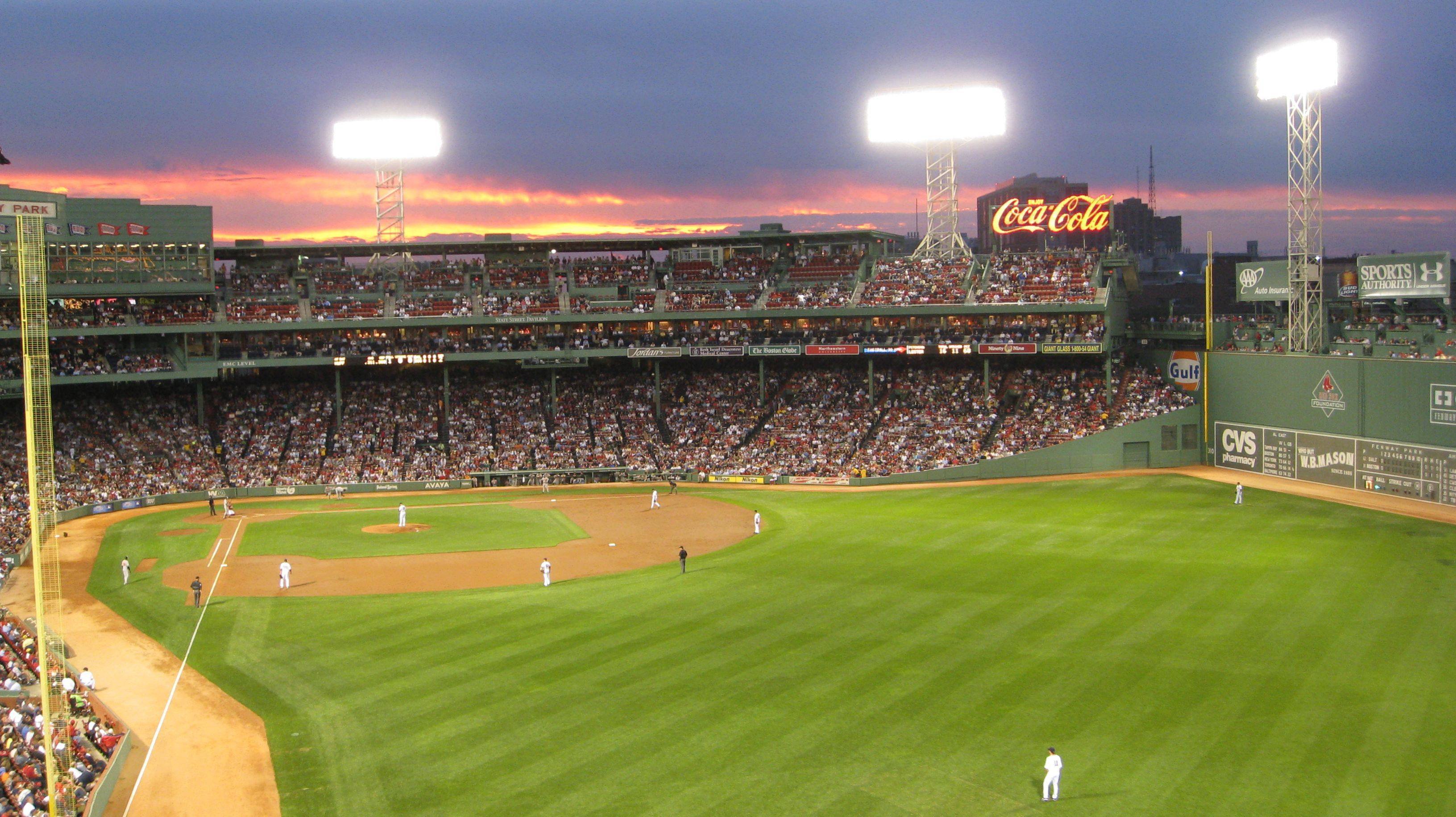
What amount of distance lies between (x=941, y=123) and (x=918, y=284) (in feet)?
32.1

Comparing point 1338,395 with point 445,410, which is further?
point 445,410

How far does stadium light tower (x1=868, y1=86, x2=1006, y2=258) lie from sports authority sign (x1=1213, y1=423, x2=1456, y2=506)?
20203 millimetres

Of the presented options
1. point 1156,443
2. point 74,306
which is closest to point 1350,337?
point 1156,443

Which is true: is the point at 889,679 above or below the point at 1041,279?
below

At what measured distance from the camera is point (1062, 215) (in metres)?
59.6

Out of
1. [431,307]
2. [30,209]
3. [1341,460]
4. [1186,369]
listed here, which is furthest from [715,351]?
[30,209]

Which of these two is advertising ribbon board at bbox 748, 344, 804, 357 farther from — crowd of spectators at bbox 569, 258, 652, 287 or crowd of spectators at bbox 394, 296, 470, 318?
crowd of spectators at bbox 394, 296, 470, 318

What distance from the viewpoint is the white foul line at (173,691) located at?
64.1ft

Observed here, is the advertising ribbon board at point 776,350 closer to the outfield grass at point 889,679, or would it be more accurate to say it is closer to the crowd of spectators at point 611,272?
the crowd of spectators at point 611,272

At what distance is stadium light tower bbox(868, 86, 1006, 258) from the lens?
61531 millimetres

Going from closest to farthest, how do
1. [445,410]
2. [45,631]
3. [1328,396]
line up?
1. [45,631]
2. [1328,396]
3. [445,410]

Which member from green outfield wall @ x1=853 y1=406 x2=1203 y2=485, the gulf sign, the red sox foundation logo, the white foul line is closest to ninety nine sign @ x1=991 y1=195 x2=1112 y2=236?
the gulf sign

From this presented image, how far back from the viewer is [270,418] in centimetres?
6000

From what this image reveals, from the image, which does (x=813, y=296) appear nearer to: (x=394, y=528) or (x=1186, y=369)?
(x=1186, y=369)
